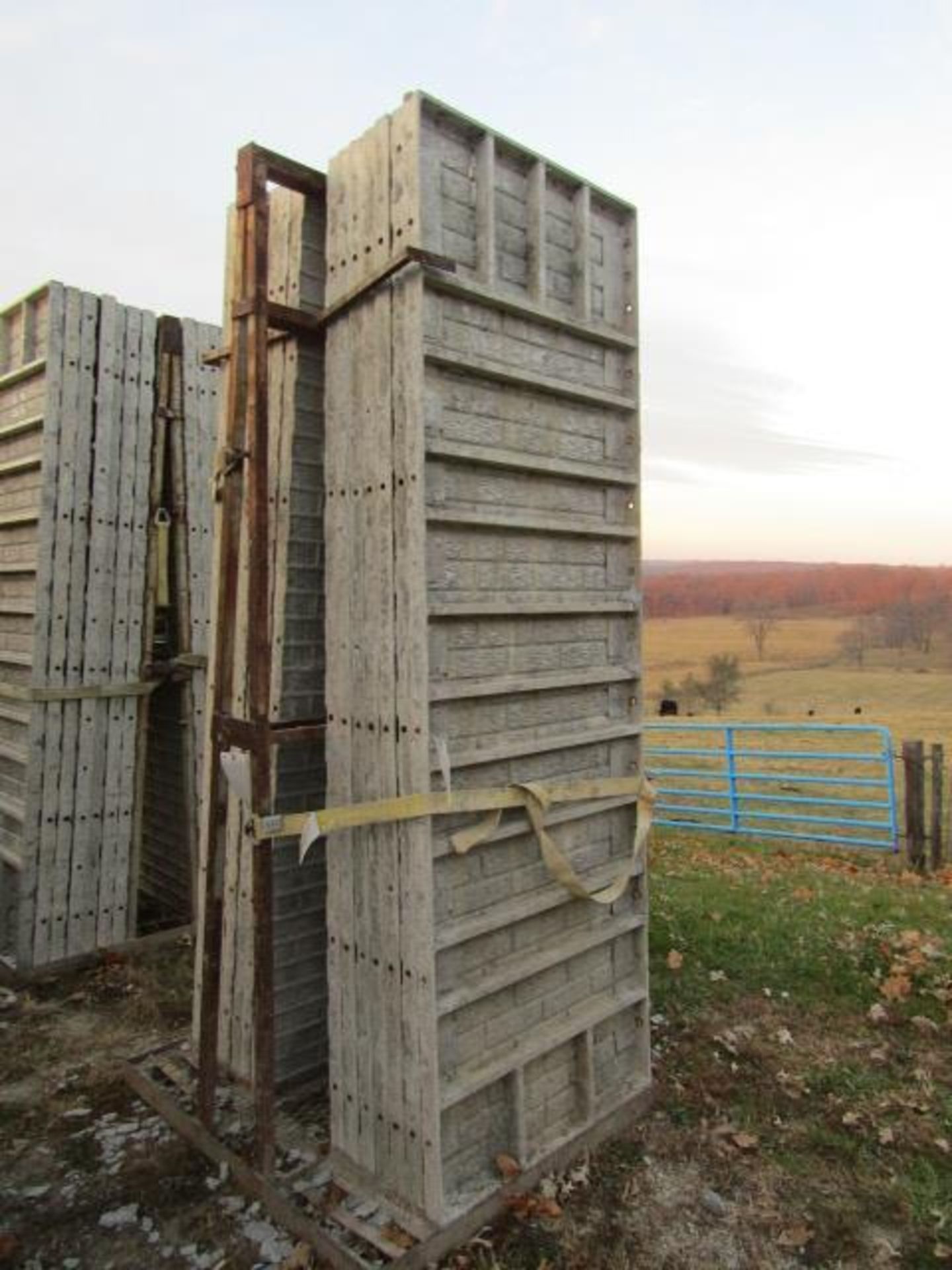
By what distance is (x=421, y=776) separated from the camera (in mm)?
3684

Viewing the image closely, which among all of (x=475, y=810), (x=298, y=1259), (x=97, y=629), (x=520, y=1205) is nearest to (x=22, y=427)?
(x=97, y=629)

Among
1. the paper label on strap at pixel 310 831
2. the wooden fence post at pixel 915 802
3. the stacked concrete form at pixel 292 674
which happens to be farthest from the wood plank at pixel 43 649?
the wooden fence post at pixel 915 802

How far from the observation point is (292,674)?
179 inches

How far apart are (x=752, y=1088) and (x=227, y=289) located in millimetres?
5494

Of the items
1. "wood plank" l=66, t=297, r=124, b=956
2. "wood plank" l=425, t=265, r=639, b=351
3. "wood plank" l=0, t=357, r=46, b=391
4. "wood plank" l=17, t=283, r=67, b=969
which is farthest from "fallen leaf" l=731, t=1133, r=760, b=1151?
"wood plank" l=0, t=357, r=46, b=391

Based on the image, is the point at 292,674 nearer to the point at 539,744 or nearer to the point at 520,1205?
the point at 539,744

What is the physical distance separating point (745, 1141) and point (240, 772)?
3.24 m

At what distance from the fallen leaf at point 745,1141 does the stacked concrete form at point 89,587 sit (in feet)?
16.8

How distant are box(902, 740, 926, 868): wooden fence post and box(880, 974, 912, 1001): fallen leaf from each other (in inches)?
186

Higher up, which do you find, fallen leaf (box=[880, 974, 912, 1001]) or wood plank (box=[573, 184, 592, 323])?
Answer: wood plank (box=[573, 184, 592, 323])

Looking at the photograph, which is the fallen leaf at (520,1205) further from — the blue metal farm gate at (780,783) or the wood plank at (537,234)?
the blue metal farm gate at (780,783)

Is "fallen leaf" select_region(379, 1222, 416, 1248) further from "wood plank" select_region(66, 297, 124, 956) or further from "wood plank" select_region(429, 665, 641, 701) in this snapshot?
"wood plank" select_region(66, 297, 124, 956)

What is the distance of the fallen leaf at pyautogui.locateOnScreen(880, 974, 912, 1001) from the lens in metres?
5.95

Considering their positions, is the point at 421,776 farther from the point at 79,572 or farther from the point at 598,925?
the point at 79,572
